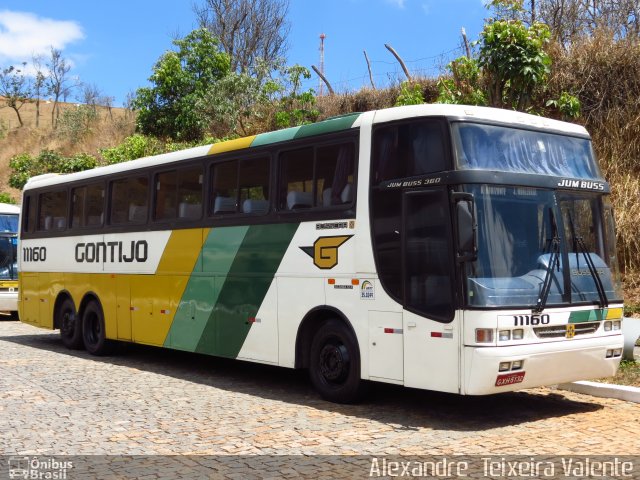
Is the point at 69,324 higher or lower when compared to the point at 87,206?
lower

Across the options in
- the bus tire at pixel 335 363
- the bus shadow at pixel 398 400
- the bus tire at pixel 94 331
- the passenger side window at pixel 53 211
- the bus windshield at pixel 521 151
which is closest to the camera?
the bus windshield at pixel 521 151

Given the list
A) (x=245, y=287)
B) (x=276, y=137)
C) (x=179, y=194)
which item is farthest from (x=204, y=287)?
(x=276, y=137)

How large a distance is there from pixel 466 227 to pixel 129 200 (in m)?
7.43

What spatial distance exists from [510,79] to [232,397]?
727 cm

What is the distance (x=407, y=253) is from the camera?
27.3 feet

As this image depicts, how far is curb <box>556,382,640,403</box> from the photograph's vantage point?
918 centimetres

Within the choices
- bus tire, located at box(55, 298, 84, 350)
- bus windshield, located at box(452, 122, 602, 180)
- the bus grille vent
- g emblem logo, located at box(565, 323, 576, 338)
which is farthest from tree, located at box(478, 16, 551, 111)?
bus tire, located at box(55, 298, 84, 350)

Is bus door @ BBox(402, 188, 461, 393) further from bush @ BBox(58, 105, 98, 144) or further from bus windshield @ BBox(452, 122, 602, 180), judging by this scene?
bush @ BBox(58, 105, 98, 144)

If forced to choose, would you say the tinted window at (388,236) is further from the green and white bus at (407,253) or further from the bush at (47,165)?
the bush at (47,165)

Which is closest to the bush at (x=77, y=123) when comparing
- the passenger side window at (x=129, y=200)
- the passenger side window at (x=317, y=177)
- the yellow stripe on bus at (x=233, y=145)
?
the passenger side window at (x=129, y=200)

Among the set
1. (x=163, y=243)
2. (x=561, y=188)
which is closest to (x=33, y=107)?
(x=163, y=243)

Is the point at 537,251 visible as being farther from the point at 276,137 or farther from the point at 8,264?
the point at 8,264

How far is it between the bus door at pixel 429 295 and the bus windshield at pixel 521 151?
54cm

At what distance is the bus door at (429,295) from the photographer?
25.8 feet
